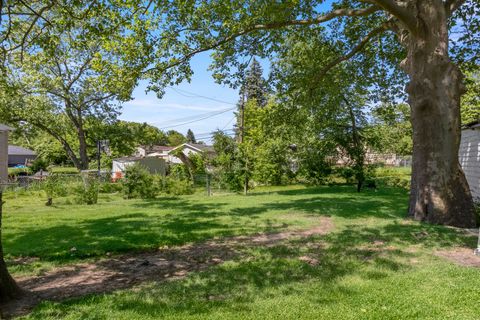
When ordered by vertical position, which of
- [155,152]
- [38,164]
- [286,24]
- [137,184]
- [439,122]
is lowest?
[137,184]

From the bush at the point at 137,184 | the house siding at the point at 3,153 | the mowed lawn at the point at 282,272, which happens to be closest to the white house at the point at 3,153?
the house siding at the point at 3,153

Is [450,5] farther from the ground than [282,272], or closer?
farther from the ground

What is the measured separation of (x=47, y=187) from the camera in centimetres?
1733

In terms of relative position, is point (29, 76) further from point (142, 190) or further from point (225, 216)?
point (225, 216)

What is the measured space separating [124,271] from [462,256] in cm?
508

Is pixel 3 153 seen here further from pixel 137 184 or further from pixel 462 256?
pixel 462 256

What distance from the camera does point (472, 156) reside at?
13.3m

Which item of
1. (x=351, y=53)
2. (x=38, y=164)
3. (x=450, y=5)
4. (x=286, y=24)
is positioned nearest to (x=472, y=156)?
(x=351, y=53)

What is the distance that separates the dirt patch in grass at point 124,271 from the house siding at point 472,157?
29.9 feet

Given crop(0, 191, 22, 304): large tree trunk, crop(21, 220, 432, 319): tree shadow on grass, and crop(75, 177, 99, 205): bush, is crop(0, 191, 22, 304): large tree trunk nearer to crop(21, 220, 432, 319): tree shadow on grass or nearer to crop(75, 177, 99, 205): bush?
crop(21, 220, 432, 319): tree shadow on grass

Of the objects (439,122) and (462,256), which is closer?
(462,256)

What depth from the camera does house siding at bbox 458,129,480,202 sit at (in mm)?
12602

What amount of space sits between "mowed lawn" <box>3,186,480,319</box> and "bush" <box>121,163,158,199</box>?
7865 millimetres

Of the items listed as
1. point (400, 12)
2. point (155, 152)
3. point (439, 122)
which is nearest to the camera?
point (400, 12)
